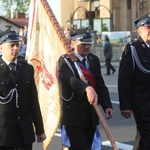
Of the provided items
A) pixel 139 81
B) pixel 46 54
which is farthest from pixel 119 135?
pixel 139 81

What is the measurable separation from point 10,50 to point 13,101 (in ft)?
1.63

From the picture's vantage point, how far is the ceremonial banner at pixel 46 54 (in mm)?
6538

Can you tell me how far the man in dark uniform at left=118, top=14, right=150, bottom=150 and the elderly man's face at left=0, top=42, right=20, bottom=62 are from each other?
1.44 meters

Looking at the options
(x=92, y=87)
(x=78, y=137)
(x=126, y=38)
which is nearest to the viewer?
(x=92, y=87)

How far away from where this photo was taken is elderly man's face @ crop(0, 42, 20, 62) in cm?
535

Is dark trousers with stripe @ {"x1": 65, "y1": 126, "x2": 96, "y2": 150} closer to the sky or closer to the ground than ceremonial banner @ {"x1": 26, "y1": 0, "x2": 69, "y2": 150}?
closer to the ground

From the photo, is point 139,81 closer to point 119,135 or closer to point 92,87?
point 92,87

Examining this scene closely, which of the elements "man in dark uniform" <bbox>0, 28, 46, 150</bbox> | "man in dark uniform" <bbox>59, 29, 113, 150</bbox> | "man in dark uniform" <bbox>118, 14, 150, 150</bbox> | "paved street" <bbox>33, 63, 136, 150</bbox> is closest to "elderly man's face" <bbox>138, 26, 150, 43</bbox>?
"man in dark uniform" <bbox>118, 14, 150, 150</bbox>

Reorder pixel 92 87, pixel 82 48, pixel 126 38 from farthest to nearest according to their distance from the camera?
pixel 126 38 → pixel 82 48 → pixel 92 87

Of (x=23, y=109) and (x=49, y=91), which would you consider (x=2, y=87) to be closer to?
(x=23, y=109)

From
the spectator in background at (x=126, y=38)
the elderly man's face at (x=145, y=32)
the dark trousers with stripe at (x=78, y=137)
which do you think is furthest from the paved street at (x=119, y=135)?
the spectator in background at (x=126, y=38)

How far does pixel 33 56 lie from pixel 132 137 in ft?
10.1

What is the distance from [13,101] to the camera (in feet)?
17.5

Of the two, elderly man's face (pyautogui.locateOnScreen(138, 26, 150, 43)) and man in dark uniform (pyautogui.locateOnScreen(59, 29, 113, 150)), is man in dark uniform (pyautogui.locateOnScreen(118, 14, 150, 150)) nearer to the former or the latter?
elderly man's face (pyautogui.locateOnScreen(138, 26, 150, 43))
